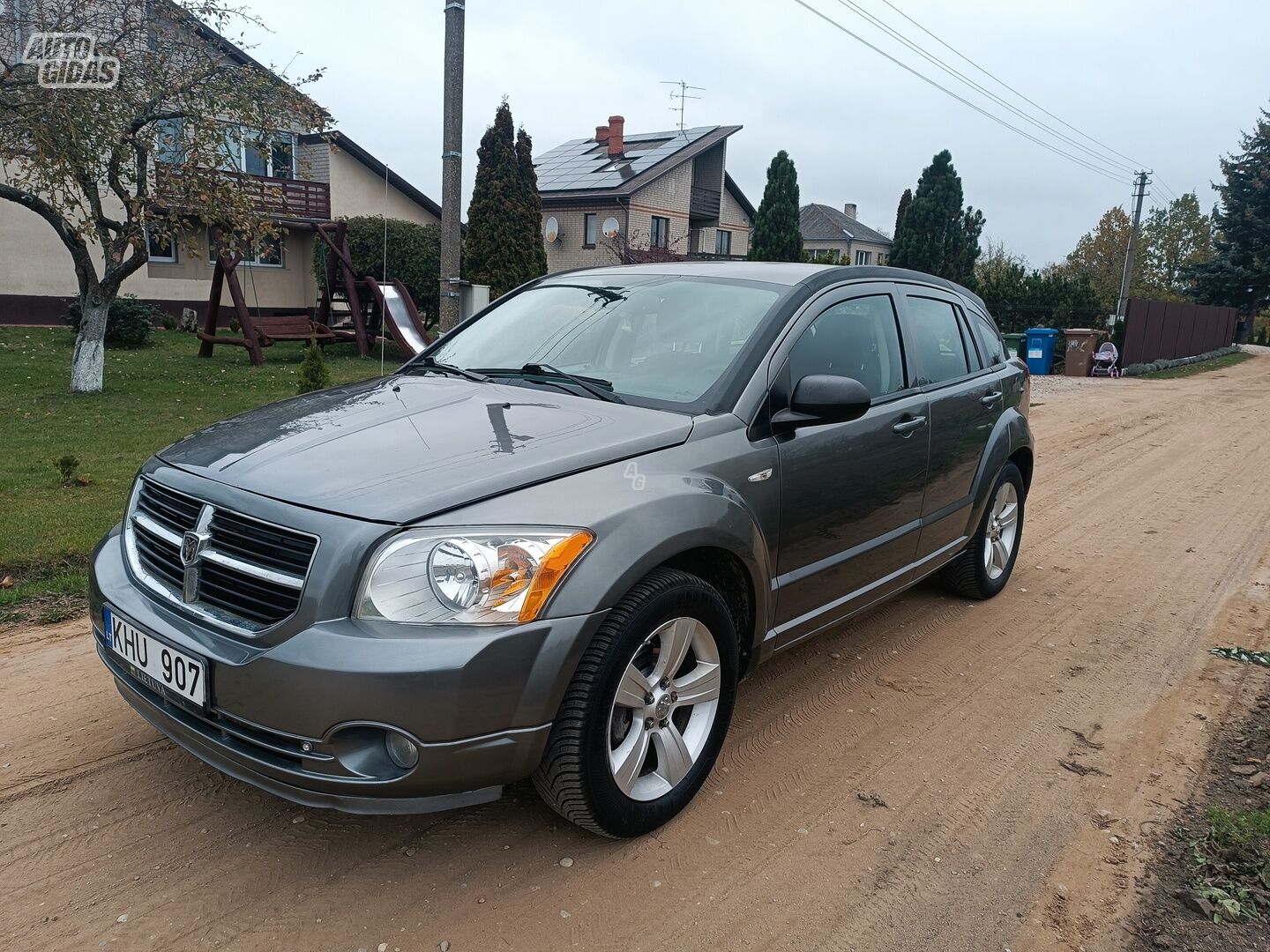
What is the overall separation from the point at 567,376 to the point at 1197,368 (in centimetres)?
2887

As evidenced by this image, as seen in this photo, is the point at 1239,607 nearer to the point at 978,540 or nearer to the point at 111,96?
the point at 978,540

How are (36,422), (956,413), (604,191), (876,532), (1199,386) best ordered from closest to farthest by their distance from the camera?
(876,532), (956,413), (36,422), (1199,386), (604,191)

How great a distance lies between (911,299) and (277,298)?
989 inches

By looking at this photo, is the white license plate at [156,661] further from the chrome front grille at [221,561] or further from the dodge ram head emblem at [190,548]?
the dodge ram head emblem at [190,548]

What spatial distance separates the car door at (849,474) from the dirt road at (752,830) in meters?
0.54

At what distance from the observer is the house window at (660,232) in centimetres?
3506

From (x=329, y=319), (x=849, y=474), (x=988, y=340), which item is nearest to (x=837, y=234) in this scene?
(x=329, y=319)

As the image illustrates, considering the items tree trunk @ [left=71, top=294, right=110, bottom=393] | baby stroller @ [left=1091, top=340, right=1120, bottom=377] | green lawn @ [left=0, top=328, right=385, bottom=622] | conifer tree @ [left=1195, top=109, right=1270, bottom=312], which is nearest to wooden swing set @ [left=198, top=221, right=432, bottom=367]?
green lawn @ [left=0, top=328, right=385, bottom=622]

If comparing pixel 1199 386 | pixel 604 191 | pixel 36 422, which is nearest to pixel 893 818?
pixel 36 422

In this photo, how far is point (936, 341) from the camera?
465 cm

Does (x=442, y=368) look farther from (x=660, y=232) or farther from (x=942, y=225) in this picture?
(x=660, y=232)

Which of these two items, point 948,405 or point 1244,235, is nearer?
point 948,405

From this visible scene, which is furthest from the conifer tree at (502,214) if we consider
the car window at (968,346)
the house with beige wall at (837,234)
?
the house with beige wall at (837,234)

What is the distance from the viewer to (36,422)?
9.89 metres
